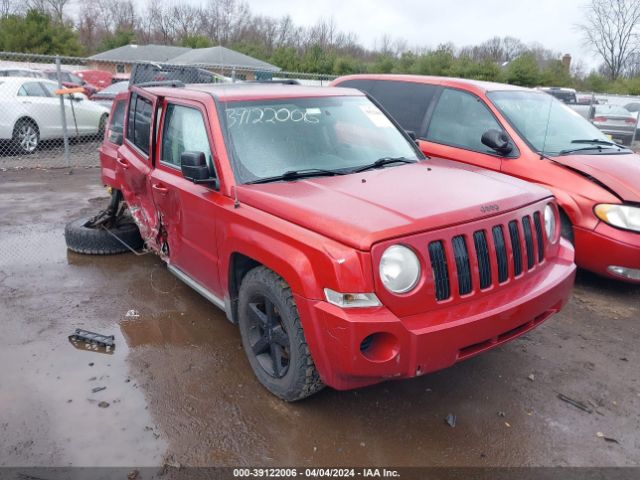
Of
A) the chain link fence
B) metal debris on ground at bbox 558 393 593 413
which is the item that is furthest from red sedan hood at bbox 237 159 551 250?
the chain link fence

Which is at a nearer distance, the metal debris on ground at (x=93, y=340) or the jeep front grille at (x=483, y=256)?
the jeep front grille at (x=483, y=256)

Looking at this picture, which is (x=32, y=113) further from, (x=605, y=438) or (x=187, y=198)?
(x=605, y=438)

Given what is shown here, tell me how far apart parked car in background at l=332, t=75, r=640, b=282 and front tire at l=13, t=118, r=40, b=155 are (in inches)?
324

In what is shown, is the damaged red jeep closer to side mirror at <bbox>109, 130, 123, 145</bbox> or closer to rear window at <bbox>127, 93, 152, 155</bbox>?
rear window at <bbox>127, 93, 152, 155</bbox>

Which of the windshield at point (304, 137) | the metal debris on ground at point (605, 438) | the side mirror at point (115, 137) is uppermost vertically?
the windshield at point (304, 137)

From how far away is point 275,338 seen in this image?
321cm

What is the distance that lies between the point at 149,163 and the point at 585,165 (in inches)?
156

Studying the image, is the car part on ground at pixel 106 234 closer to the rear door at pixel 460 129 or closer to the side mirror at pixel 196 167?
the side mirror at pixel 196 167

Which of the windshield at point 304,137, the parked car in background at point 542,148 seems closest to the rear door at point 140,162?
the windshield at point 304,137

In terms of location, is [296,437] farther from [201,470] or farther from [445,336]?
[445,336]

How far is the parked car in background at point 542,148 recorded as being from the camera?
15.5 feet

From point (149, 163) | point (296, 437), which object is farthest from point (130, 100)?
point (296, 437)

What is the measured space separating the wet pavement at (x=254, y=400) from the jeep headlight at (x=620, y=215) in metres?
0.71

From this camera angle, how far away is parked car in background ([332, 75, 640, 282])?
4723 mm
